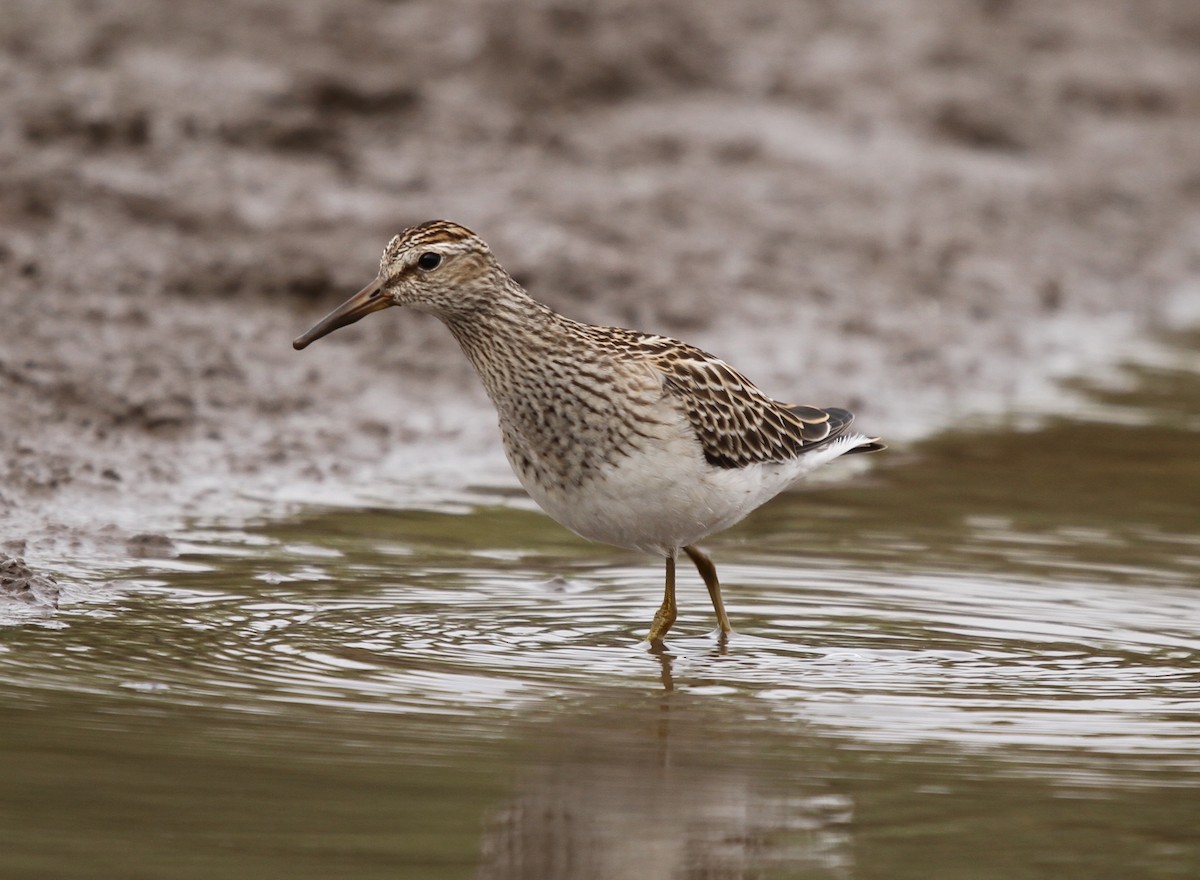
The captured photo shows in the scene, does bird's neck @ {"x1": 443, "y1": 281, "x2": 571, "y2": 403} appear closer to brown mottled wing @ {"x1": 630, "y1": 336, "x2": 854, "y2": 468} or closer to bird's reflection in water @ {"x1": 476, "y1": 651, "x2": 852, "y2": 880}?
brown mottled wing @ {"x1": 630, "y1": 336, "x2": 854, "y2": 468}

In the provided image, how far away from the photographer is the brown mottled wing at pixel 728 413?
7.14 meters

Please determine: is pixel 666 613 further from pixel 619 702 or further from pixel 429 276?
pixel 429 276

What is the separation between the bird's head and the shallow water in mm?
1164

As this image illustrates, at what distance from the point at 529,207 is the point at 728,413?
631 cm

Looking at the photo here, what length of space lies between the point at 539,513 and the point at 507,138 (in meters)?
5.94

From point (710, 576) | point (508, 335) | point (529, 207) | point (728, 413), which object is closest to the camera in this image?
point (508, 335)

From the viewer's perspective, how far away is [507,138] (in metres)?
14.6

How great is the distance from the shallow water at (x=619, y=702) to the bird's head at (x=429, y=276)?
1.16 metres

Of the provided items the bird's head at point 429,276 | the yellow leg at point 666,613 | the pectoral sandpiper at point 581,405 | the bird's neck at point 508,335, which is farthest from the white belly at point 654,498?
the bird's head at point 429,276

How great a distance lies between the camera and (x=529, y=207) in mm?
13352

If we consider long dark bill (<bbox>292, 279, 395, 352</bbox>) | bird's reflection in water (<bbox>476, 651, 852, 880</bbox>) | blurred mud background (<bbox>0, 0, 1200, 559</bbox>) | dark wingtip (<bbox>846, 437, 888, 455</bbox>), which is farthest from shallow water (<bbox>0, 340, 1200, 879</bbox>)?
blurred mud background (<bbox>0, 0, 1200, 559</bbox>)

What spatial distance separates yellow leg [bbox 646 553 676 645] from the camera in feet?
23.9

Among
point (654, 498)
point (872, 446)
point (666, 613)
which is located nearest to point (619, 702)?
point (654, 498)

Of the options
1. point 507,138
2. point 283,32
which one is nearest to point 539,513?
point 507,138
